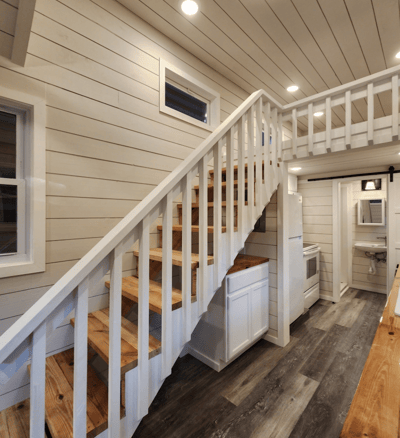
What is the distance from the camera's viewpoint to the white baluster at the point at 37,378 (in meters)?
0.82

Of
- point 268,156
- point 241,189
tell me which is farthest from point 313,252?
point 241,189

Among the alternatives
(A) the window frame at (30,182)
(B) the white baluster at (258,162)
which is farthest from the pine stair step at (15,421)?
(B) the white baluster at (258,162)

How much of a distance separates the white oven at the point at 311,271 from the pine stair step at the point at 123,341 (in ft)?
8.78

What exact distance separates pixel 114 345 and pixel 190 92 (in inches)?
101

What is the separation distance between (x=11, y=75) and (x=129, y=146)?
83cm

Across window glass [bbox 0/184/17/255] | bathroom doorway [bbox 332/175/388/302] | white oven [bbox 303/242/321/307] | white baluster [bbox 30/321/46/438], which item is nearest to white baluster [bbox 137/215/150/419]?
white baluster [bbox 30/321/46/438]

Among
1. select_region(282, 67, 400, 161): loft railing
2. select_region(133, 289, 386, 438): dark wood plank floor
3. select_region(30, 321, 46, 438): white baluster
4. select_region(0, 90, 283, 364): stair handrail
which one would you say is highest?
select_region(282, 67, 400, 161): loft railing

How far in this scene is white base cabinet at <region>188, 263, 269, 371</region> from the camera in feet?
6.94

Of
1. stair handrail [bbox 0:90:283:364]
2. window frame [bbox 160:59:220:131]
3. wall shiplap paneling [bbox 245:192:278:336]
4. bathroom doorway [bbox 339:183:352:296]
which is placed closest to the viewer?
stair handrail [bbox 0:90:283:364]

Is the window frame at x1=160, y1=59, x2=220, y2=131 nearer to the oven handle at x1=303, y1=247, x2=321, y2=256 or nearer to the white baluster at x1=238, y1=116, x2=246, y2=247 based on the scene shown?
the white baluster at x1=238, y1=116, x2=246, y2=247

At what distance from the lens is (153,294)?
5.22 feet

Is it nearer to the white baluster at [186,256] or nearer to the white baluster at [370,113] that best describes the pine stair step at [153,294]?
the white baluster at [186,256]

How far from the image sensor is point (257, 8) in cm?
200

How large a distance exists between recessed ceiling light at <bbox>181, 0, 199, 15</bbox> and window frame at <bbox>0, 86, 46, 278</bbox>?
142cm
